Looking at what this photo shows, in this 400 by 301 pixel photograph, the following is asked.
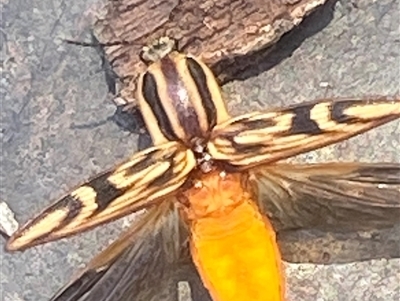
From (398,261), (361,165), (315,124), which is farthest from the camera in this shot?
(398,261)

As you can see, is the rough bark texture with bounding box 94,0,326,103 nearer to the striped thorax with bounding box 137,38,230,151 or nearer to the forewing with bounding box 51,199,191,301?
the striped thorax with bounding box 137,38,230,151

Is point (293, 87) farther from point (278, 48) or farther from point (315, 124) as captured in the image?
point (315, 124)

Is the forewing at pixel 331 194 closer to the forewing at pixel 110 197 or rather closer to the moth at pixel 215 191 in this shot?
the moth at pixel 215 191

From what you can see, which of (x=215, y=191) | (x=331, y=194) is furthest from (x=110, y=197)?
(x=331, y=194)

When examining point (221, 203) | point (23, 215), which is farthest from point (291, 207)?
point (23, 215)

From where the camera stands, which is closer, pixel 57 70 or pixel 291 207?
pixel 291 207

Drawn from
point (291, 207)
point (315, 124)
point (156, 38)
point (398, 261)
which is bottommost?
point (398, 261)

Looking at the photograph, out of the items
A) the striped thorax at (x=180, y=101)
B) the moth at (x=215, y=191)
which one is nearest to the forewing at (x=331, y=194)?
the moth at (x=215, y=191)
